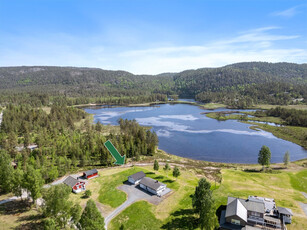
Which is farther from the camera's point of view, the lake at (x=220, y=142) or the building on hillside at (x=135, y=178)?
the lake at (x=220, y=142)

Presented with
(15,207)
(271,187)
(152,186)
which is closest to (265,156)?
(271,187)

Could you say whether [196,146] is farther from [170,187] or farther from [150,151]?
[170,187]

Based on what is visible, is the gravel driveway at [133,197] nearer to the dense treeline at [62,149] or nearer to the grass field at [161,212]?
the grass field at [161,212]

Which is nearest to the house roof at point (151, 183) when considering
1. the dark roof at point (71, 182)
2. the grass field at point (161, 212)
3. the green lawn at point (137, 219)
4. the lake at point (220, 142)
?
the grass field at point (161, 212)

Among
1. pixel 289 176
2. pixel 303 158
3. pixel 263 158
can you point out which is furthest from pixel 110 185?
pixel 303 158

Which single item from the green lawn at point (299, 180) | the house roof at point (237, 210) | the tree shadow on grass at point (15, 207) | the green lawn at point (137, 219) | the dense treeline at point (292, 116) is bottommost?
the green lawn at point (299, 180)

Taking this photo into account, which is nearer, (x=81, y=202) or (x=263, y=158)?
(x=81, y=202)

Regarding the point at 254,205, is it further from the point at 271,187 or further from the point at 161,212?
the point at 271,187

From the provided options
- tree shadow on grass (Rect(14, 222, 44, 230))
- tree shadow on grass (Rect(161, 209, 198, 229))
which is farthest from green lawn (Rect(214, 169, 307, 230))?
tree shadow on grass (Rect(14, 222, 44, 230))
